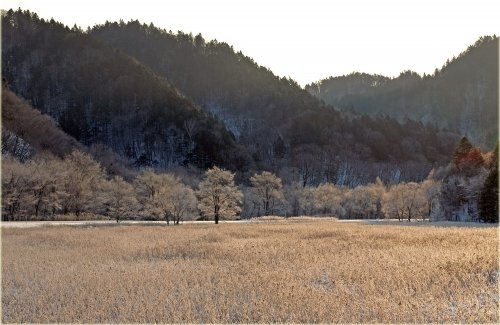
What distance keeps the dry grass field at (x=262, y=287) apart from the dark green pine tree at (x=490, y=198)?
48.4 metres

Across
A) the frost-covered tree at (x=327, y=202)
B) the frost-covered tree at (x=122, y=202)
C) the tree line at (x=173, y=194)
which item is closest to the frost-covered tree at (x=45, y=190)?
the tree line at (x=173, y=194)

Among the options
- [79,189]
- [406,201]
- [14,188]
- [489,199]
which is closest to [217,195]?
[79,189]

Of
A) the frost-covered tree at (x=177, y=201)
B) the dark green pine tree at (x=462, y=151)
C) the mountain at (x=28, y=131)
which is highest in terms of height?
the mountain at (x=28, y=131)

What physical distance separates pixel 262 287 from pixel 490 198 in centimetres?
6476

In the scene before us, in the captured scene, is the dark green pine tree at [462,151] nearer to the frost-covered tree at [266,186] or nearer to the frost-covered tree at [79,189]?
the frost-covered tree at [266,186]

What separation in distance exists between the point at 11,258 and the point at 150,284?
510 inches

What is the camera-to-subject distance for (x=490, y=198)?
68.7m

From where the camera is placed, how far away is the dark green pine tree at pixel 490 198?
67.8 metres

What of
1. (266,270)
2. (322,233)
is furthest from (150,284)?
(322,233)

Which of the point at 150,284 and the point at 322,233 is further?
the point at 322,233

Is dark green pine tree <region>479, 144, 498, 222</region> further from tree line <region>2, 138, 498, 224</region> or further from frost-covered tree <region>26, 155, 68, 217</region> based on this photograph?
frost-covered tree <region>26, 155, 68, 217</region>

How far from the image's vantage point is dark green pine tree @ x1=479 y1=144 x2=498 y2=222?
222 feet

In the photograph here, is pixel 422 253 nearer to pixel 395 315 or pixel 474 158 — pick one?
pixel 395 315

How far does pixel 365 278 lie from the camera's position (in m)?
16.5
